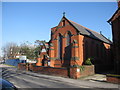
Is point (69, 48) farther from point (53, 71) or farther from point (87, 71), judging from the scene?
point (87, 71)

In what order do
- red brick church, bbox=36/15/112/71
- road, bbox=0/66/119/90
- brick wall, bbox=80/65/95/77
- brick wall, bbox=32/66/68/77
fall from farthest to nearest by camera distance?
red brick church, bbox=36/15/112/71 < brick wall, bbox=32/66/68/77 < brick wall, bbox=80/65/95/77 < road, bbox=0/66/119/90

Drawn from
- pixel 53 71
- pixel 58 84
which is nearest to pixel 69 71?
pixel 53 71

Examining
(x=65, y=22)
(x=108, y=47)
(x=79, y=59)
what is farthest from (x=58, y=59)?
(x=108, y=47)

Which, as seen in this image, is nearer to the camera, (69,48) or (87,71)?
(87,71)

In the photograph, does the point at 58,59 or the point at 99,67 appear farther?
the point at 58,59

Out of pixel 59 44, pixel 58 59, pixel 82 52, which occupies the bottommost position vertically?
pixel 58 59

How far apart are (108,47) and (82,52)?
15774 mm

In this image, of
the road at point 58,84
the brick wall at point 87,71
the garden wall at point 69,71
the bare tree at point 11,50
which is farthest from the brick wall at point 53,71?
the bare tree at point 11,50

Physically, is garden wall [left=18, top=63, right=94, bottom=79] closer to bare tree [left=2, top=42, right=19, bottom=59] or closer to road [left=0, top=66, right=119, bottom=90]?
road [left=0, top=66, right=119, bottom=90]

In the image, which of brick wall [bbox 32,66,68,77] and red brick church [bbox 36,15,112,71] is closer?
brick wall [bbox 32,66,68,77]

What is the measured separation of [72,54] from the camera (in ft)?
73.1

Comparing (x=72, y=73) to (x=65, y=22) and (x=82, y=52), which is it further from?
(x=65, y=22)

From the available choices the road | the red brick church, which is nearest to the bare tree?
the red brick church

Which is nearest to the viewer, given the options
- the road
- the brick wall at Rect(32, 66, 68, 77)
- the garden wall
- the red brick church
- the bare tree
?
the road
